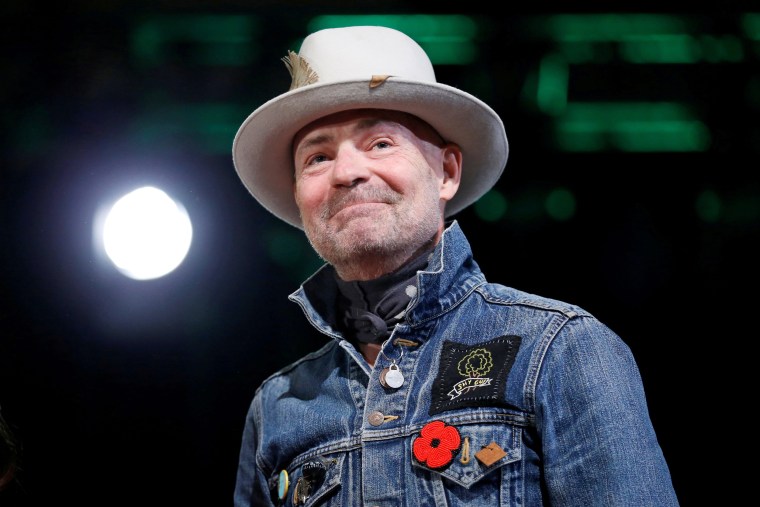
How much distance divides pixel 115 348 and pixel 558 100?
5.40 ft

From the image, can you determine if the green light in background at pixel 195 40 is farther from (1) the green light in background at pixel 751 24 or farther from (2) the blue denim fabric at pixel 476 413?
(1) the green light in background at pixel 751 24

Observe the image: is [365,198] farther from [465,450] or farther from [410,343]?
[465,450]

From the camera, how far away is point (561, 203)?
280 centimetres

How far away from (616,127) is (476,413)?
1.44 m

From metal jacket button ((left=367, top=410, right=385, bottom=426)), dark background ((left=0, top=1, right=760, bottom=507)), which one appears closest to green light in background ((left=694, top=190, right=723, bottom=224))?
dark background ((left=0, top=1, right=760, bottom=507))

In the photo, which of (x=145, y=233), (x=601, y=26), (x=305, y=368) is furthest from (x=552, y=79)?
(x=145, y=233)

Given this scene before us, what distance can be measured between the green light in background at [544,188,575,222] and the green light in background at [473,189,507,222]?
141 millimetres

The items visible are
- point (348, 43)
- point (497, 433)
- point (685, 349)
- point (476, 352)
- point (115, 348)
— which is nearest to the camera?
point (497, 433)

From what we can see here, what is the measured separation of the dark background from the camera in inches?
107

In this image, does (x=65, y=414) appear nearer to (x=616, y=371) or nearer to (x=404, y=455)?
(x=404, y=455)

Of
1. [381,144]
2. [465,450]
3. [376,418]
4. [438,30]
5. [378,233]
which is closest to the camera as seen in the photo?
[465,450]

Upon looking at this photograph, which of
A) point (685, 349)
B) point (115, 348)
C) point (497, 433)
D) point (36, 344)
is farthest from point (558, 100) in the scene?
point (36, 344)

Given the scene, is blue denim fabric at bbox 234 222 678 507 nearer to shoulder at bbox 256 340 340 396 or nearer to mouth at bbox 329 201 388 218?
shoulder at bbox 256 340 340 396

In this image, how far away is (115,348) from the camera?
2.86 m
